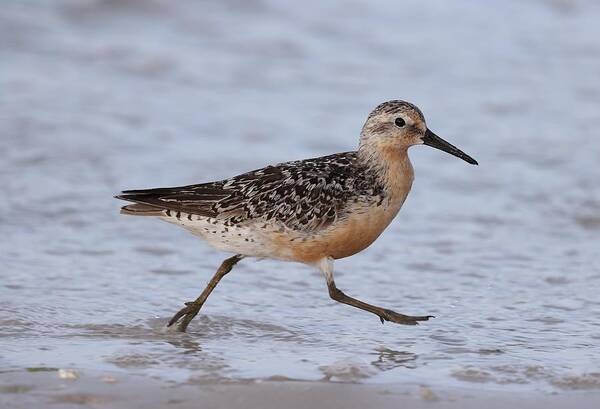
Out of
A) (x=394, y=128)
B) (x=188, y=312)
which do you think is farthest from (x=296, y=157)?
(x=188, y=312)

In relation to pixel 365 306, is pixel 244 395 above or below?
below

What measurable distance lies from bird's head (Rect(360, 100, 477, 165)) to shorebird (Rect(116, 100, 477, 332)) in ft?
0.77

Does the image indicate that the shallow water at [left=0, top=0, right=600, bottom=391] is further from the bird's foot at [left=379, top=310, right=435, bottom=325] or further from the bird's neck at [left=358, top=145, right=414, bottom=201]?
the bird's neck at [left=358, top=145, right=414, bottom=201]

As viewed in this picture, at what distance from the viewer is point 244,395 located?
21.9ft

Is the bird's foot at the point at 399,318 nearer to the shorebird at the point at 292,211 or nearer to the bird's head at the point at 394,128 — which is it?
the shorebird at the point at 292,211

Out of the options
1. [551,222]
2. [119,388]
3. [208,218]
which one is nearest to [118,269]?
[208,218]

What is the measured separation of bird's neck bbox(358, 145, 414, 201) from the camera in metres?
8.32

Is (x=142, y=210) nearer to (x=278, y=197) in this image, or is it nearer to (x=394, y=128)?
(x=278, y=197)

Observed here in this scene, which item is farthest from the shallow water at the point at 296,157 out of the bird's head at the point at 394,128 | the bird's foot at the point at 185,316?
the bird's head at the point at 394,128

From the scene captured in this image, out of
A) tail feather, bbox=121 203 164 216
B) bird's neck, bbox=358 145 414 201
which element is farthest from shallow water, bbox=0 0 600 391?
bird's neck, bbox=358 145 414 201

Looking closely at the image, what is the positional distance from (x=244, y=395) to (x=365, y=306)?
1.64 m

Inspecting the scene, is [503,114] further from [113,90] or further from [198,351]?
[198,351]

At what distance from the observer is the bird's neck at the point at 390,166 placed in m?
8.32

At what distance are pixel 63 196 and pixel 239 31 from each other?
561 centimetres
